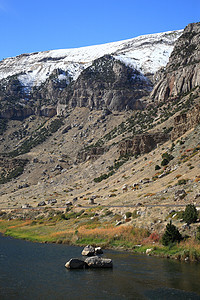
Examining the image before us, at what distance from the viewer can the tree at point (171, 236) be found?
3206 centimetres

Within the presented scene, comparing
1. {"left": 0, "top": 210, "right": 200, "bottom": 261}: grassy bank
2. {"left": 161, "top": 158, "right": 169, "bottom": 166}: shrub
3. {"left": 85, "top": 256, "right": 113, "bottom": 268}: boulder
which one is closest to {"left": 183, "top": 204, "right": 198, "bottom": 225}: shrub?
→ {"left": 0, "top": 210, "right": 200, "bottom": 261}: grassy bank

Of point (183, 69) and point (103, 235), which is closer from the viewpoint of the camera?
point (103, 235)

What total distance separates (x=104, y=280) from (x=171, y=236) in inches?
457

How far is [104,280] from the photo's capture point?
2320cm

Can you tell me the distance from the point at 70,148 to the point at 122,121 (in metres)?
33.6

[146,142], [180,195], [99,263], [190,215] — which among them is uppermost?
[146,142]

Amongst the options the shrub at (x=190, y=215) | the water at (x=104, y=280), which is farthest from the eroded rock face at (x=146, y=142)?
the water at (x=104, y=280)

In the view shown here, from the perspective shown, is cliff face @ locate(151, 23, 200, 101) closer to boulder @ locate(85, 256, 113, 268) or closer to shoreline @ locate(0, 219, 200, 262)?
shoreline @ locate(0, 219, 200, 262)

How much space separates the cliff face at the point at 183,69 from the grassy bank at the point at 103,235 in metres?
99.0

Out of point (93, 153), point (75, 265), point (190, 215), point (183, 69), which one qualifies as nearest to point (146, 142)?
point (93, 153)

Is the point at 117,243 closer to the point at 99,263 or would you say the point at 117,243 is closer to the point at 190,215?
the point at 190,215

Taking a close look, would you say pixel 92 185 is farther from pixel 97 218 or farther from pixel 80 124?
pixel 80 124

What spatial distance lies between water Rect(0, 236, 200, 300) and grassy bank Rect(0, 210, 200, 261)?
1.94m

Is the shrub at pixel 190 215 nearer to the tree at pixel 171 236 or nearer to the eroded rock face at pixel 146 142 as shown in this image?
the tree at pixel 171 236
